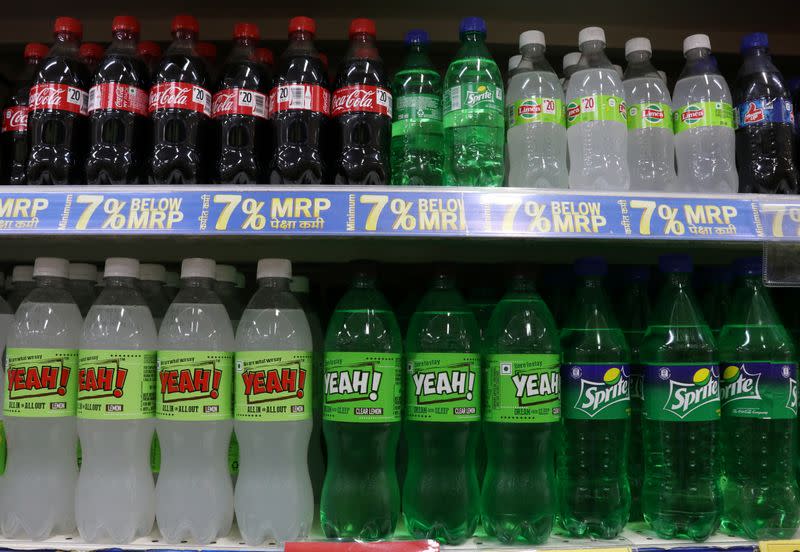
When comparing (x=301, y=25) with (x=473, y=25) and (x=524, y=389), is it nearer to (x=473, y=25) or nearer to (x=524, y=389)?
(x=473, y=25)

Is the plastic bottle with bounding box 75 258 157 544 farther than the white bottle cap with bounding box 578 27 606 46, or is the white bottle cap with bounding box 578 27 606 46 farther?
the white bottle cap with bounding box 578 27 606 46

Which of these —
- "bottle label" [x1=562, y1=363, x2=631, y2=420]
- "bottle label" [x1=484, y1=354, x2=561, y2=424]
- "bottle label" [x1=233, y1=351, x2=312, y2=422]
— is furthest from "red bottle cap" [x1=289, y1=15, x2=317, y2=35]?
"bottle label" [x1=562, y1=363, x2=631, y2=420]

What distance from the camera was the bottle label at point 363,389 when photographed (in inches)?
50.6

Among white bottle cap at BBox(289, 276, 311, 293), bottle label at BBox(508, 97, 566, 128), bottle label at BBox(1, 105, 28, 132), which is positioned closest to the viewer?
bottle label at BBox(508, 97, 566, 128)

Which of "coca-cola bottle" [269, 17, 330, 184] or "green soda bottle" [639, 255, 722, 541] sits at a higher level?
"coca-cola bottle" [269, 17, 330, 184]

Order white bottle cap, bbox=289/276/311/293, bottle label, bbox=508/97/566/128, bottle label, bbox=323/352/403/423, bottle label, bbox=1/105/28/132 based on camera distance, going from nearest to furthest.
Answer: bottle label, bbox=323/352/403/423 < bottle label, bbox=508/97/566/128 < bottle label, bbox=1/105/28/132 < white bottle cap, bbox=289/276/311/293

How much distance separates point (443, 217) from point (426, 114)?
14.2 inches

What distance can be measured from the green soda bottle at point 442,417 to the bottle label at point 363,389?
61 mm

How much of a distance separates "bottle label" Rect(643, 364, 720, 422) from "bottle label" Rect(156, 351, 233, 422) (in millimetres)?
921

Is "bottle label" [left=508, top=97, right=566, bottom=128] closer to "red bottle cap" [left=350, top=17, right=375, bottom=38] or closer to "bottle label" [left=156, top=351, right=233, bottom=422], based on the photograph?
"red bottle cap" [left=350, top=17, right=375, bottom=38]

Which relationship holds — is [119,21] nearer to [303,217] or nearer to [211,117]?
[211,117]

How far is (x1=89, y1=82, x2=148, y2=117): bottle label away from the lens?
4.49 ft

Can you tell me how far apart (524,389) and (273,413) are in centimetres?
52

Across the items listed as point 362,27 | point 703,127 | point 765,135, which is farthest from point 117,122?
point 765,135
